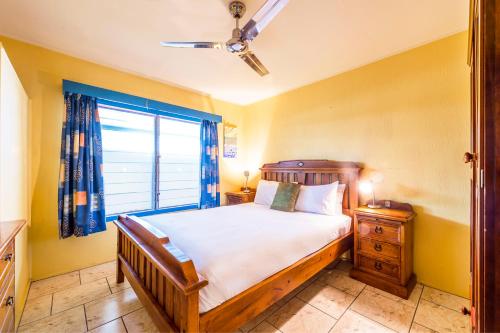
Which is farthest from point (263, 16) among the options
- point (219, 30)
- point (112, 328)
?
point (112, 328)

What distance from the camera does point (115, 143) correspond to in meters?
2.92

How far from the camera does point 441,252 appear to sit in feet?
7.00

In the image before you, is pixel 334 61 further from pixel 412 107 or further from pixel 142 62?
pixel 142 62

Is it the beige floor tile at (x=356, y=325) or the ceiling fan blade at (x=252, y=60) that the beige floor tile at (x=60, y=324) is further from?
the ceiling fan blade at (x=252, y=60)

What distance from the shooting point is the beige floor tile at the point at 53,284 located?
82.2 inches

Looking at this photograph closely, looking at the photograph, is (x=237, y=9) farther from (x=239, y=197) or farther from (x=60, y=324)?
(x=60, y=324)

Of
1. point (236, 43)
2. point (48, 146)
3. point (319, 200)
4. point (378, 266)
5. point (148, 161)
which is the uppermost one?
point (236, 43)

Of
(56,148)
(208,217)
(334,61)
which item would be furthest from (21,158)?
(334,61)

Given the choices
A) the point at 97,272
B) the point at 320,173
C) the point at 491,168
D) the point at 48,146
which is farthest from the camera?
the point at 320,173

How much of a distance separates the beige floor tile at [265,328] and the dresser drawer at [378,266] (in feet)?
4.07

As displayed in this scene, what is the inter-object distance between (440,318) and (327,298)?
0.88 metres

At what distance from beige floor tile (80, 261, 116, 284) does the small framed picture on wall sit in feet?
7.95

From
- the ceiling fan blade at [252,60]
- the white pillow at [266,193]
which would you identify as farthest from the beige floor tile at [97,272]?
the ceiling fan blade at [252,60]

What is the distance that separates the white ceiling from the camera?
1738 millimetres
